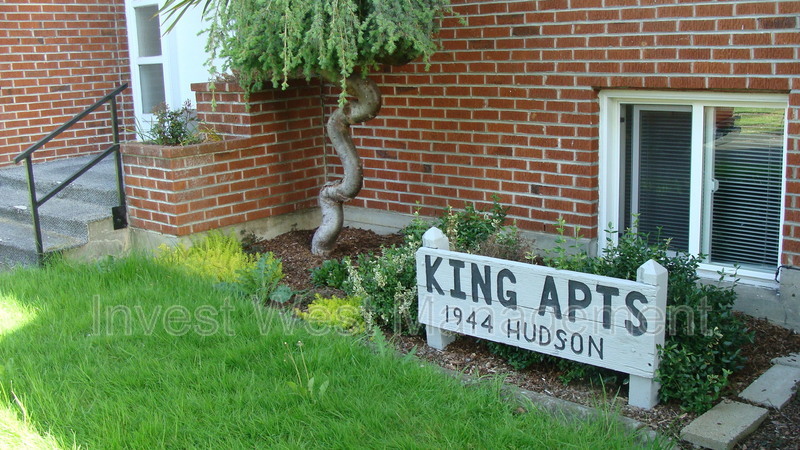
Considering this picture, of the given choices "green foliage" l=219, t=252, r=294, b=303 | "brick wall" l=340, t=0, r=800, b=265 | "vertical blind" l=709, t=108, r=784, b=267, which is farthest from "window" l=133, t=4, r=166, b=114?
"vertical blind" l=709, t=108, r=784, b=267

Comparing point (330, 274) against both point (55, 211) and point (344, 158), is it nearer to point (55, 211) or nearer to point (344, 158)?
point (344, 158)

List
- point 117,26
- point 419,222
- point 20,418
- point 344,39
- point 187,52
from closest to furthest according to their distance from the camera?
point 20,418, point 344,39, point 419,222, point 187,52, point 117,26

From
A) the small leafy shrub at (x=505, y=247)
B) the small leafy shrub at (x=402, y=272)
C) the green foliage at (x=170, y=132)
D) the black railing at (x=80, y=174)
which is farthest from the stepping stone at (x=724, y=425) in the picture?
the black railing at (x=80, y=174)

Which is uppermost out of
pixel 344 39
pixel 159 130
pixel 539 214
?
pixel 344 39

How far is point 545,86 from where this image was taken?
567 cm

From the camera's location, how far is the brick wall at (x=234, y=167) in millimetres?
6375

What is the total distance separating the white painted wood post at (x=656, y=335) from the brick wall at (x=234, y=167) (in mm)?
3606

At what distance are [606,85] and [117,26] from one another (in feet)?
19.3

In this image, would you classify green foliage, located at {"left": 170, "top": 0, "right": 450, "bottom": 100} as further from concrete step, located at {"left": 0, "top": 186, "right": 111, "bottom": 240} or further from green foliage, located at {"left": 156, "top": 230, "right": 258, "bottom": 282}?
concrete step, located at {"left": 0, "top": 186, "right": 111, "bottom": 240}

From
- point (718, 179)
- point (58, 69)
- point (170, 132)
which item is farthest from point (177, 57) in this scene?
point (718, 179)

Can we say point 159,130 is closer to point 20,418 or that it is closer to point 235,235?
point 235,235

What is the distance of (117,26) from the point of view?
9094 millimetres

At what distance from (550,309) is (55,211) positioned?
15.2 ft

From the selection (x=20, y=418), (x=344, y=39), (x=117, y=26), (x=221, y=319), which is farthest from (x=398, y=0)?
(x=117, y=26)
